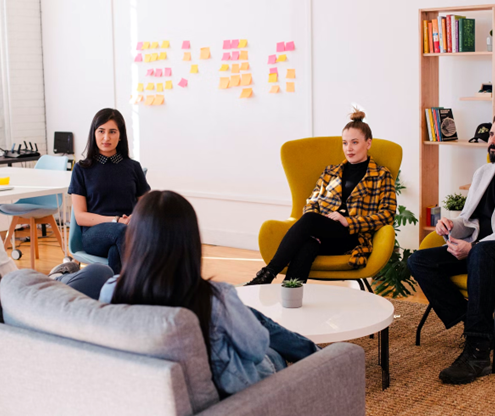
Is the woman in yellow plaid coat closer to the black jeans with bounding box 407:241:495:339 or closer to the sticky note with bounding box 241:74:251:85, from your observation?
the black jeans with bounding box 407:241:495:339

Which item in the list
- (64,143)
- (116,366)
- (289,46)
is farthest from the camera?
(64,143)

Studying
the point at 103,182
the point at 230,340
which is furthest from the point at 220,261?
the point at 230,340

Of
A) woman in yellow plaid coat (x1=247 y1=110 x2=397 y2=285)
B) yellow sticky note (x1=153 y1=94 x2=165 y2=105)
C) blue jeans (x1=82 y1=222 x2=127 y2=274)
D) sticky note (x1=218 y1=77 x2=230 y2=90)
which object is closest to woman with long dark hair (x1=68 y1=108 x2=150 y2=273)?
blue jeans (x1=82 y1=222 x2=127 y2=274)

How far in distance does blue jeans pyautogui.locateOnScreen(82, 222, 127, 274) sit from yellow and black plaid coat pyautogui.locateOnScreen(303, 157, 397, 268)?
1013mm

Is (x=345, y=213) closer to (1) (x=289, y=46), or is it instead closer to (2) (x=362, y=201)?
(2) (x=362, y=201)

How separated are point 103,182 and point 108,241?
14.3 inches

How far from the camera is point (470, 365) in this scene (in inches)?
117

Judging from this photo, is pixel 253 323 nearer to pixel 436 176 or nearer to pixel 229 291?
pixel 229 291

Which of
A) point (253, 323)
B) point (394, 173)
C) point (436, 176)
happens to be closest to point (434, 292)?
point (394, 173)

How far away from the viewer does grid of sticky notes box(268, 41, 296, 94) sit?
5.36 m

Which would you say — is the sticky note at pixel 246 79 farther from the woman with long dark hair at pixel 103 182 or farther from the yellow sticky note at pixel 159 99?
the woman with long dark hair at pixel 103 182

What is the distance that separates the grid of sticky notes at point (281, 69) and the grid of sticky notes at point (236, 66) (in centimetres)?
21

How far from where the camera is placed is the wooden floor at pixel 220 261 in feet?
16.3

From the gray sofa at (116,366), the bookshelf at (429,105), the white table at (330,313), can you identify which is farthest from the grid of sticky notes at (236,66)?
the gray sofa at (116,366)
